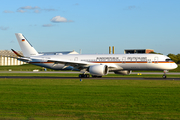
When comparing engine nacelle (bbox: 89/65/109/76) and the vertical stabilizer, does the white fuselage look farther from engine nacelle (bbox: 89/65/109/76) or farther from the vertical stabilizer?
the vertical stabilizer

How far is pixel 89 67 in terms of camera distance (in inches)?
1813

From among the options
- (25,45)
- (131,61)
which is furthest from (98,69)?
(25,45)

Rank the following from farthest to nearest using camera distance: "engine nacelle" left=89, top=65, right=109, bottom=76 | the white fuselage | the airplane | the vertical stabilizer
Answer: the vertical stabilizer → the white fuselage → the airplane → "engine nacelle" left=89, top=65, right=109, bottom=76

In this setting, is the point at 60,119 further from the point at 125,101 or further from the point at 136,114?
the point at 125,101

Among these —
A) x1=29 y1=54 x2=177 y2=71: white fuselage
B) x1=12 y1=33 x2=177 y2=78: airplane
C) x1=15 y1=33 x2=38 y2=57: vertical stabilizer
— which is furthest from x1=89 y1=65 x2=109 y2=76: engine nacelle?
x1=15 y1=33 x2=38 y2=57: vertical stabilizer

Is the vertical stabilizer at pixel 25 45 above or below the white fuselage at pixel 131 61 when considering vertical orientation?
above

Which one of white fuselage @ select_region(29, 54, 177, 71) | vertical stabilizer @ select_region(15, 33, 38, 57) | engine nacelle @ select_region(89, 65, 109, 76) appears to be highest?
vertical stabilizer @ select_region(15, 33, 38, 57)

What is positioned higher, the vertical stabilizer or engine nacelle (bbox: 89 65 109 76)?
the vertical stabilizer

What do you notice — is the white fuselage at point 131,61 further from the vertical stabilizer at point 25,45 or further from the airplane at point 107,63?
the vertical stabilizer at point 25,45

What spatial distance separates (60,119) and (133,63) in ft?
115

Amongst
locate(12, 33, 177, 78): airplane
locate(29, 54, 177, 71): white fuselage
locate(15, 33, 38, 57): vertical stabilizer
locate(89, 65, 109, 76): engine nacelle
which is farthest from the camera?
locate(15, 33, 38, 57): vertical stabilizer

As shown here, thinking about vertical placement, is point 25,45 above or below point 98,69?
above

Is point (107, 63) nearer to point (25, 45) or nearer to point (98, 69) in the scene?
point (98, 69)

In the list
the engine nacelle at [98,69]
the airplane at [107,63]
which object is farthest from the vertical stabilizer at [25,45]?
the engine nacelle at [98,69]
